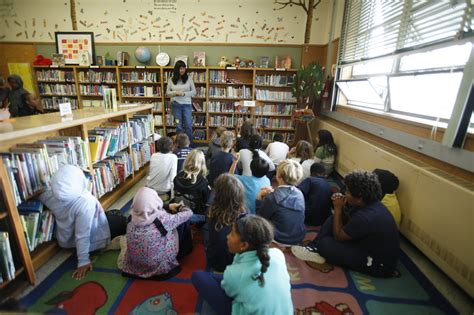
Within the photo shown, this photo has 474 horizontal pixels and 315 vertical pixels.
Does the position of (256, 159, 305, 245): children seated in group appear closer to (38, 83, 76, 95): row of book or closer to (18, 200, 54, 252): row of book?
(18, 200, 54, 252): row of book

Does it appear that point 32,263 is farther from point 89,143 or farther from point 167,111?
point 167,111

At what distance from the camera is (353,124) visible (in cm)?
379

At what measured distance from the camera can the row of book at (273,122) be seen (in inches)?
224

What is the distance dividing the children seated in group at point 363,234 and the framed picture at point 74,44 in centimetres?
603

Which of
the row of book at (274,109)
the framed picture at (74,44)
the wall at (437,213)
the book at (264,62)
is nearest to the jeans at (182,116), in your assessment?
the row of book at (274,109)

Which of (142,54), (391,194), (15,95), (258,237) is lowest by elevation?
(391,194)

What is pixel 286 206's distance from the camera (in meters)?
2.01

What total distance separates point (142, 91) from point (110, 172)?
327 cm

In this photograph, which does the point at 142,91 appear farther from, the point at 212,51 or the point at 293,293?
the point at 293,293

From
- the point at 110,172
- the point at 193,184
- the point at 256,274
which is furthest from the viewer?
the point at 110,172

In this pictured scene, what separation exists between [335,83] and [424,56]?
2.10m

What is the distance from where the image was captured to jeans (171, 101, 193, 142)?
16.9 ft

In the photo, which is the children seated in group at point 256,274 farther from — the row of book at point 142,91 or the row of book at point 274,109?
the row of book at point 142,91

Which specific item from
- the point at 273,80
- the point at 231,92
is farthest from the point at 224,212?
the point at 273,80
